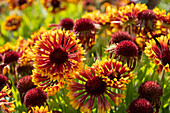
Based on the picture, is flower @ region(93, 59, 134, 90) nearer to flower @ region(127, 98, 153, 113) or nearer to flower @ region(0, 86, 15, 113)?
flower @ region(127, 98, 153, 113)

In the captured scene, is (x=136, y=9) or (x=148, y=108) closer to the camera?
(x=148, y=108)

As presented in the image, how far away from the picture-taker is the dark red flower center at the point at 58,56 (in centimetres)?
95

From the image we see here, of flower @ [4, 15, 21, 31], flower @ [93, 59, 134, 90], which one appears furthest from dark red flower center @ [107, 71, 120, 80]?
flower @ [4, 15, 21, 31]

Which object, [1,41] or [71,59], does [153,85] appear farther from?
→ [1,41]

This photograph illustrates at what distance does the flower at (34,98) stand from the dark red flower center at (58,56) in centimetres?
21

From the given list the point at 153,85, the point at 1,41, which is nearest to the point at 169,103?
the point at 153,85

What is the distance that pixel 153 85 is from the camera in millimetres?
1057

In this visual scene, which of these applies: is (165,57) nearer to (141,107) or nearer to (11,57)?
(141,107)

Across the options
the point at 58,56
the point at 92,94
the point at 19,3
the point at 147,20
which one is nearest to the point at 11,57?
the point at 58,56

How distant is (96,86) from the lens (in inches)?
36.9

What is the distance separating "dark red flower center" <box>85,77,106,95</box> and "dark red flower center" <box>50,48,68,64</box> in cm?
16

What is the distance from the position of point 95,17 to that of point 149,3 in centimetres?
36

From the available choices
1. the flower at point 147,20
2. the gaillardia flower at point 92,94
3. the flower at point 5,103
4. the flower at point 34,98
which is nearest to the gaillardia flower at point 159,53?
the flower at point 147,20

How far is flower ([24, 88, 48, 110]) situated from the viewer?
3.40 ft
